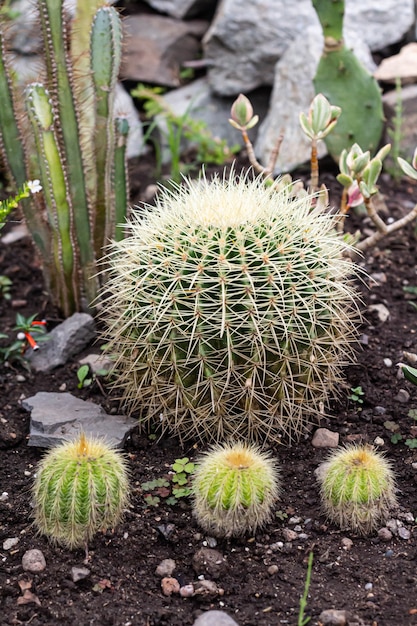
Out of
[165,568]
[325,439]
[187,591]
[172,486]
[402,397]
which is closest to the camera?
[187,591]

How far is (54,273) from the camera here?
4.15 metres

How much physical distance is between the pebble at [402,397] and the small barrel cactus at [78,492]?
4.25 feet

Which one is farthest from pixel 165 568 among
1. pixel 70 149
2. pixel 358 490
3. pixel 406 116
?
pixel 406 116

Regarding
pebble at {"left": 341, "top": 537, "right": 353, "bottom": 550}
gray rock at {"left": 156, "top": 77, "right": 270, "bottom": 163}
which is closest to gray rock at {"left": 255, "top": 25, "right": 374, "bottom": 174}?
gray rock at {"left": 156, "top": 77, "right": 270, "bottom": 163}

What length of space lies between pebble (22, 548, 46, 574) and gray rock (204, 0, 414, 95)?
164 inches

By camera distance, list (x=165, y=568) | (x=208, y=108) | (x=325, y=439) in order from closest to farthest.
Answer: (x=165, y=568)
(x=325, y=439)
(x=208, y=108)

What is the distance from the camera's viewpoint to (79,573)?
265cm

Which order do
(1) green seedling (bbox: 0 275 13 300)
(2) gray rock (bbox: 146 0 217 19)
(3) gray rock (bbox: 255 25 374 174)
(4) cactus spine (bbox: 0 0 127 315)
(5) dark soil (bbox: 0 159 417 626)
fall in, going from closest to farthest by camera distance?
(5) dark soil (bbox: 0 159 417 626)
(4) cactus spine (bbox: 0 0 127 315)
(1) green seedling (bbox: 0 275 13 300)
(3) gray rock (bbox: 255 25 374 174)
(2) gray rock (bbox: 146 0 217 19)

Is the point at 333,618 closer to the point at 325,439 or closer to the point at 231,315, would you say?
the point at 325,439

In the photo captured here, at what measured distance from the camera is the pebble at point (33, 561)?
2688mm

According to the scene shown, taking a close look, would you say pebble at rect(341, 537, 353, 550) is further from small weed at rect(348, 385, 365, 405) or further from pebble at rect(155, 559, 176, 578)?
small weed at rect(348, 385, 365, 405)

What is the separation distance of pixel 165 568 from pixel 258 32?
437cm

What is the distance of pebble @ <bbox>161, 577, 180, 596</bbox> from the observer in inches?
102

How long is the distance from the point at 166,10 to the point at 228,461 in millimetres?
5107
